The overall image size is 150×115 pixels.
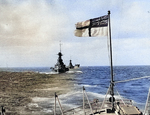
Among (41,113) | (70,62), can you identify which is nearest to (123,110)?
(41,113)

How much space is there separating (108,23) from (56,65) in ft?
396

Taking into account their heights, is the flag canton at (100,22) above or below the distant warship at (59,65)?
above

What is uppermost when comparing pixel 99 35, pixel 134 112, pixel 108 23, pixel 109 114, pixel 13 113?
pixel 108 23

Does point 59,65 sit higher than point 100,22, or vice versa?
point 100,22

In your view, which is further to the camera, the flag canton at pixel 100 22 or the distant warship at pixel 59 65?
the distant warship at pixel 59 65

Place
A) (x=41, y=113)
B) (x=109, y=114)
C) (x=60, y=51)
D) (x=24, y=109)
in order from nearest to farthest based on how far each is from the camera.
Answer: (x=109, y=114) → (x=41, y=113) → (x=24, y=109) → (x=60, y=51)

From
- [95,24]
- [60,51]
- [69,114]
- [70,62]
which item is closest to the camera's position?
[95,24]

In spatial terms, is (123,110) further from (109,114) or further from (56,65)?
(56,65)

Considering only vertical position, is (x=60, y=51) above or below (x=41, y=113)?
above

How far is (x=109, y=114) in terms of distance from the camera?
1143 centimetres

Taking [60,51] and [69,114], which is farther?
[60,51]

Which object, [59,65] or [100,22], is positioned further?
[59,65]

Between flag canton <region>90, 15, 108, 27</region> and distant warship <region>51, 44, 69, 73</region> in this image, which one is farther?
distant warship <region>51, 44, 69, 73</region>

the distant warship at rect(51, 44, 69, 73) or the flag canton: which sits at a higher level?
the flag canton
